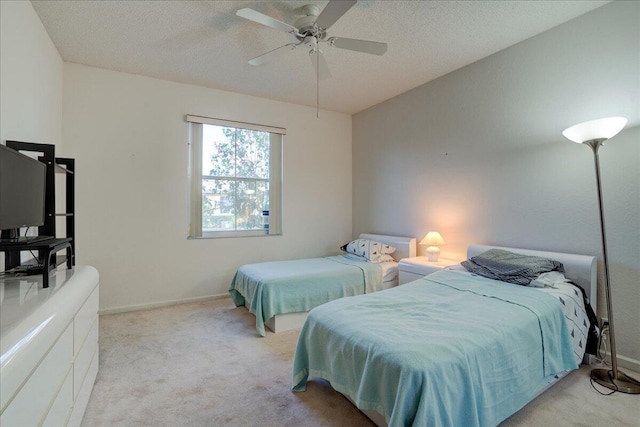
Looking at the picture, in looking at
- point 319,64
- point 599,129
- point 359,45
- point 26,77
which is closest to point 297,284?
point 319,64

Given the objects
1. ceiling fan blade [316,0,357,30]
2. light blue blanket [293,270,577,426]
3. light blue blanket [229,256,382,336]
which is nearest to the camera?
light blue blanket [293,270,577,426]

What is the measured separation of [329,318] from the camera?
1.90 meters

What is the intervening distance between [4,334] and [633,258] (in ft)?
11.6

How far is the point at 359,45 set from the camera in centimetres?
235

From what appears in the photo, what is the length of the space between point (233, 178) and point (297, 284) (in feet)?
6.26

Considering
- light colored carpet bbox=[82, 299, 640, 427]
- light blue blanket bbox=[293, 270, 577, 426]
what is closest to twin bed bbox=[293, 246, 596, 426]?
light blue blanket bbox=[293, 270, 577, 426]

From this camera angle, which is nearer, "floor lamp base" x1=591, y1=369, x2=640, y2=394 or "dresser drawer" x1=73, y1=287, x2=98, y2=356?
"dresser drawer" x1=73, y1=287, x2=98, y2=356

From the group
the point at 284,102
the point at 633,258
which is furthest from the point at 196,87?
the point at 633,258

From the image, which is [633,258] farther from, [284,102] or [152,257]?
[152,257]

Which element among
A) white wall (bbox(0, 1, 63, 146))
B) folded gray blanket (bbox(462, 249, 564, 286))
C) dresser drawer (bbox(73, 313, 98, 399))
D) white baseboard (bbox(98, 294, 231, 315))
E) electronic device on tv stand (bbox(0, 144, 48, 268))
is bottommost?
white baseboard (bbox(98, 294, 231, 315))

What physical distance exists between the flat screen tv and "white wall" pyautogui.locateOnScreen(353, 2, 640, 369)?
11.9 ft

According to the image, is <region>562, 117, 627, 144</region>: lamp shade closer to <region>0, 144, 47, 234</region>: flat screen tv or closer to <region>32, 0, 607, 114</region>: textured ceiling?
<region>32, 0, 607, 114</region>: textured ceiling

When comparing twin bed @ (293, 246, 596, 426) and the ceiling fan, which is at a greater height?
the ceiling fan

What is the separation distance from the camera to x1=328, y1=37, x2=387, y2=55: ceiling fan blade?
7.49 feet
